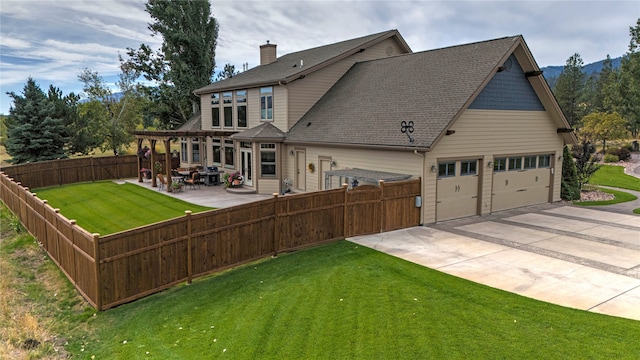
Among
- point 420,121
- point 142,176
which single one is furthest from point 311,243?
point 142,176

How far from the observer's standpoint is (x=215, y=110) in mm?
26859

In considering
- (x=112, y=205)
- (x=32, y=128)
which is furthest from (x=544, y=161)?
(x=32, y=128)

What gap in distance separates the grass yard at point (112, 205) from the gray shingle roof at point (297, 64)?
24.9ft

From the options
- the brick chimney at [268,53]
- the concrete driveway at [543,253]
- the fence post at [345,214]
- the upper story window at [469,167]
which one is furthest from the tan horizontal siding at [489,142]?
the brick chimney at [268,53]

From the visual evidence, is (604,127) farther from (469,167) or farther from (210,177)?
(210,177)

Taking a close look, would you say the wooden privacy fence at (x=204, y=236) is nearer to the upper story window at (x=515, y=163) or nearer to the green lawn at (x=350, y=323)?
the green lawn at (x=350, y=323)

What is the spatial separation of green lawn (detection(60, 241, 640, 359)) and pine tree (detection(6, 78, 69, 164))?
86.2 feet

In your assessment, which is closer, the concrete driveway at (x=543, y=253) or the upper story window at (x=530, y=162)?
the concrete driveway at (x=543, y=253)

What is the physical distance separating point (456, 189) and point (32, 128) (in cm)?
2875

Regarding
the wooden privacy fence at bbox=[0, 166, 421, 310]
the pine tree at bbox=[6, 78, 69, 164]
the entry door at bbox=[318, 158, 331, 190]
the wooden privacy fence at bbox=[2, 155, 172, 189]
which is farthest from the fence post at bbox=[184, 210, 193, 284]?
the pine tree at bbox=[6, 78, 69, 164]

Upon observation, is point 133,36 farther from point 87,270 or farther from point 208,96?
point 87,270

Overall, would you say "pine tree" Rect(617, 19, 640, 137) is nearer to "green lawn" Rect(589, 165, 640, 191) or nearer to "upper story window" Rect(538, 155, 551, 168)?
"green lawn" Rect(589, 165, 640, 191)

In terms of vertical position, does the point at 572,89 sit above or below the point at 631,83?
above

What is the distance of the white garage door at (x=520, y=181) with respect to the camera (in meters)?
16.4
